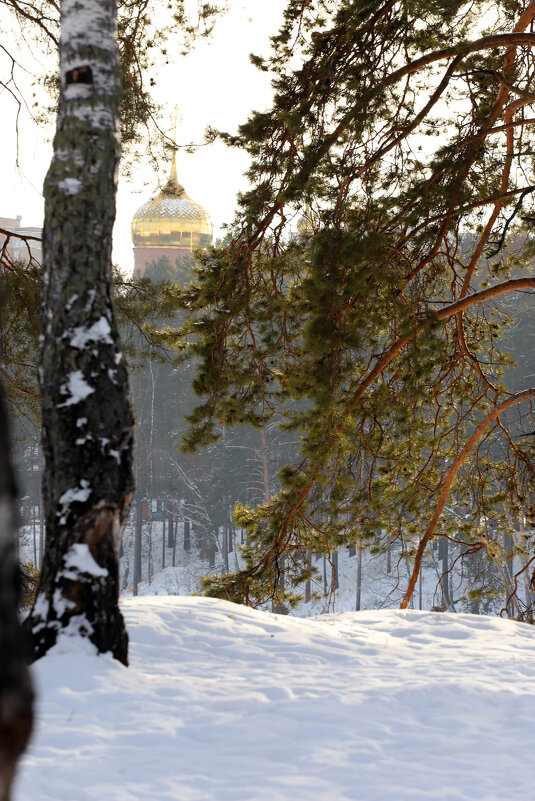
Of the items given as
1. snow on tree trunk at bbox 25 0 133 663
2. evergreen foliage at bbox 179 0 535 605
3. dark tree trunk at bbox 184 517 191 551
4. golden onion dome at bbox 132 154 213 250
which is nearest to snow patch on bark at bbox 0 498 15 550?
snow on tree trunk at bbox 25 0 133 663

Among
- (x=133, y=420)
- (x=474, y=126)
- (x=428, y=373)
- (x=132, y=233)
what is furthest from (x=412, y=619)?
(x=132, y=233)

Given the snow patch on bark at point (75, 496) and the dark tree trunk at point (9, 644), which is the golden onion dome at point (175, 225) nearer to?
the snow patch on bark at point (75, 496)

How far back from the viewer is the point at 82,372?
4.03 metres

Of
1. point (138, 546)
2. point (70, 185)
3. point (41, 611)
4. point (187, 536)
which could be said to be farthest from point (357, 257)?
point (187, 536)

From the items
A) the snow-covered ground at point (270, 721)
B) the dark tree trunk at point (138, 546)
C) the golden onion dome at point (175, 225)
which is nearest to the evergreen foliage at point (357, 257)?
the snow-covered ground at point (270, 721)

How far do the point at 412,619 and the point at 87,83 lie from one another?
5.25m

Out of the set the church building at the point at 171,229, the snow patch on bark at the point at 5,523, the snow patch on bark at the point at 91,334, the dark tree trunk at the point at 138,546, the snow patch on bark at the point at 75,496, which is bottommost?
the dark tree trunk at the point at 138,546

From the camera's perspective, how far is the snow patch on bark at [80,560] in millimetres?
4027

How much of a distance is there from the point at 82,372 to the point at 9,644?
3214 mm

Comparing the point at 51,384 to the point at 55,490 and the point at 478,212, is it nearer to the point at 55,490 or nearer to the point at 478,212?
the point at 55,490

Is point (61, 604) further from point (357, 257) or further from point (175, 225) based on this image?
point (175, 225)

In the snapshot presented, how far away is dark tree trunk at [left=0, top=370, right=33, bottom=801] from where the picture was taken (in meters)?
0.90

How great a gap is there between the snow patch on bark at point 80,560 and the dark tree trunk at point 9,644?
315cm

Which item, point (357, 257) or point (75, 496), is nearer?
point (75, 496)
